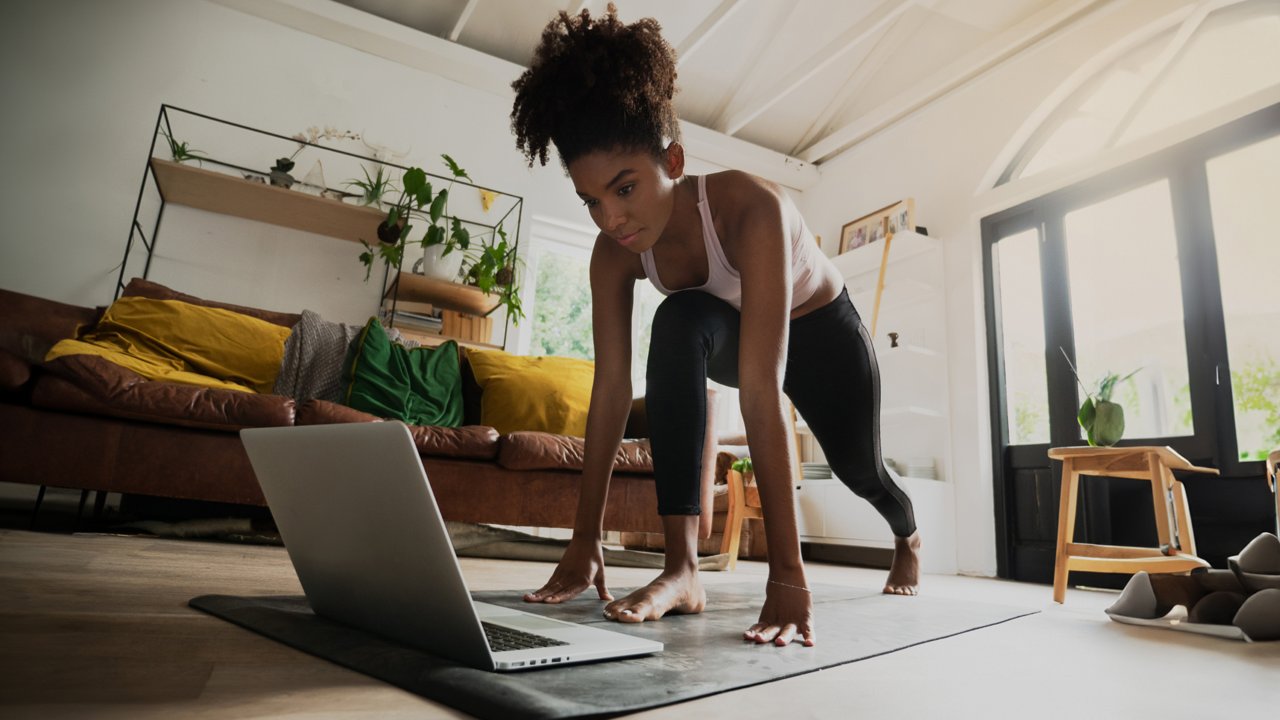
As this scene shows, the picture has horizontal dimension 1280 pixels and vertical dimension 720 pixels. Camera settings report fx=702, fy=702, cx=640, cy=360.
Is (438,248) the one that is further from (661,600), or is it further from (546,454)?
(661,600)

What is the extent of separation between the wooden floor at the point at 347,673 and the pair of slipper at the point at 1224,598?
5 centimetres

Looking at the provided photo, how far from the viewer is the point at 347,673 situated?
628 mm

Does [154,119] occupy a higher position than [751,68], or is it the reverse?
[751,68]

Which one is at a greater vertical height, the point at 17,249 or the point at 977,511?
the point at 17,249

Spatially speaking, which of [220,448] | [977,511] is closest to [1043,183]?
[977,511]

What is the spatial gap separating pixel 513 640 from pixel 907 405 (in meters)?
3.65

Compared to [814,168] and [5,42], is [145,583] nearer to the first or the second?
[5,42]

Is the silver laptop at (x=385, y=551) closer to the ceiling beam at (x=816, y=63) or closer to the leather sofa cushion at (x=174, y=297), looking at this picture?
the leather sofa cushion at (x=174, y=297)

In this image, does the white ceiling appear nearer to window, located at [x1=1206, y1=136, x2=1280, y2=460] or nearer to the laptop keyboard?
window, located at [x1=1206, y1=136, x2=1280, y2=460]

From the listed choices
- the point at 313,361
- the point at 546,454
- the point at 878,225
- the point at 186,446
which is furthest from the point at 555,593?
the point at 878,225

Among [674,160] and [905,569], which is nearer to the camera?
[674,160]

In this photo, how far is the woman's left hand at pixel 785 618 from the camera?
0.88 meters

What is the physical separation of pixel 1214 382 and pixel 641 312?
3.33 metres

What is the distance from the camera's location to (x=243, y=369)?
9.12ft
